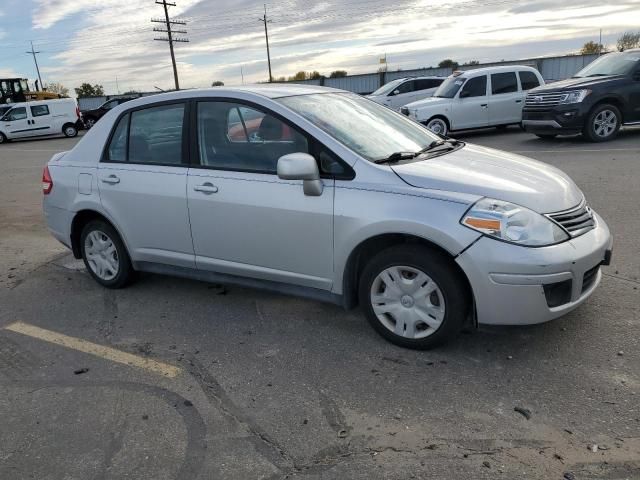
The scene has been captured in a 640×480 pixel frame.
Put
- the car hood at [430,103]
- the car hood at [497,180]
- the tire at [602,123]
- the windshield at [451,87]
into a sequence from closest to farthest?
the car hood at [497,180]
the tire at [602,123]
the car hood at [430,103]
the windshield at [451,87]

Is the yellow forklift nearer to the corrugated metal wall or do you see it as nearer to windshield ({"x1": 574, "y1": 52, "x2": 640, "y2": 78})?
the corrugated metal wall

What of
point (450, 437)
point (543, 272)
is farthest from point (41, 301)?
point (543, 272)

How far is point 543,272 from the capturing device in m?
3.15

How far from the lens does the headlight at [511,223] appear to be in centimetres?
318

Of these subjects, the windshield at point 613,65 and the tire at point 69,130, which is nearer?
the windshield at point 613,65

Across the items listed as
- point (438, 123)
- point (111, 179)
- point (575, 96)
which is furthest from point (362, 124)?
point (438, 123)

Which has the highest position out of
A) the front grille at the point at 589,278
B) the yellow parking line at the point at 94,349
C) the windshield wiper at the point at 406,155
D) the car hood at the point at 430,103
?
the windshield wiper at the point at 406,155

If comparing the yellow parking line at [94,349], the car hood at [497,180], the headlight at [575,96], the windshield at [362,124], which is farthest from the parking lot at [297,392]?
the headlight at [575,96]

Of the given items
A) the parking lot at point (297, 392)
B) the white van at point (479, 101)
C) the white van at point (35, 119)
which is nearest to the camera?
the parking lot at point (297, 392)

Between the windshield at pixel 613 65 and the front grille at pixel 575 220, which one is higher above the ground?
the windshield at pixel 613 65

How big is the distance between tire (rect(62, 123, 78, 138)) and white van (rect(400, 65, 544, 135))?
64.1 ft

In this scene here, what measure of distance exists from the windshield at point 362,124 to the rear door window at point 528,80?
1150cm

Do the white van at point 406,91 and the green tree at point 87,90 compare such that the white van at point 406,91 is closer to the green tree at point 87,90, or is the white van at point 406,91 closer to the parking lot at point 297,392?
the parking lot at point 297,392

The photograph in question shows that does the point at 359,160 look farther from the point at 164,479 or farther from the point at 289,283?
the point at 164,479
